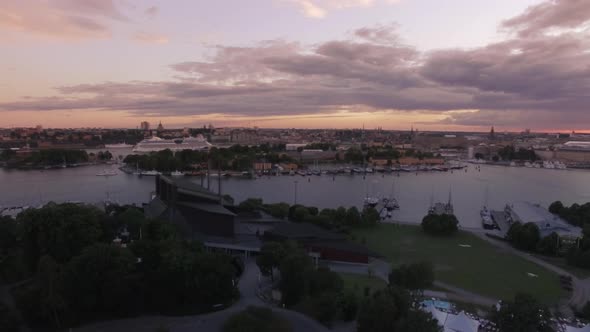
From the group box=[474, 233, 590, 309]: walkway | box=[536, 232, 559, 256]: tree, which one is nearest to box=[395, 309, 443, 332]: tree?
box=[474, 233, 590, 309]: walkway

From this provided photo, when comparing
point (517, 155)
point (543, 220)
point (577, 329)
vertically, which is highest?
point (517, 155)

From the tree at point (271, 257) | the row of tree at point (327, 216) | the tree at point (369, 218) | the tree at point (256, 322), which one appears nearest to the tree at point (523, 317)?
the tree at point (256, 322)

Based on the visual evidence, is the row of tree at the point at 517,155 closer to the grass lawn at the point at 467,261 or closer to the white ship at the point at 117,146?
the grass lawn at the point at 467,261

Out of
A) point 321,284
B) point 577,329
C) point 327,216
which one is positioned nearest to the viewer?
point 577,329

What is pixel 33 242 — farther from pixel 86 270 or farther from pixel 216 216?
pixel 216 216

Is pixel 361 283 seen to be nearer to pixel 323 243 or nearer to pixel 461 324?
pixel 323 243

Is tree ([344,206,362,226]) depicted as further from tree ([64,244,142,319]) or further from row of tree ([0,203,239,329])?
tree ([64,244,142,319])

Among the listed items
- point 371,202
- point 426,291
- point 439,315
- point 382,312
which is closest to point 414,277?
point 439,315

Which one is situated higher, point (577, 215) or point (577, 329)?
point (577, 215)
